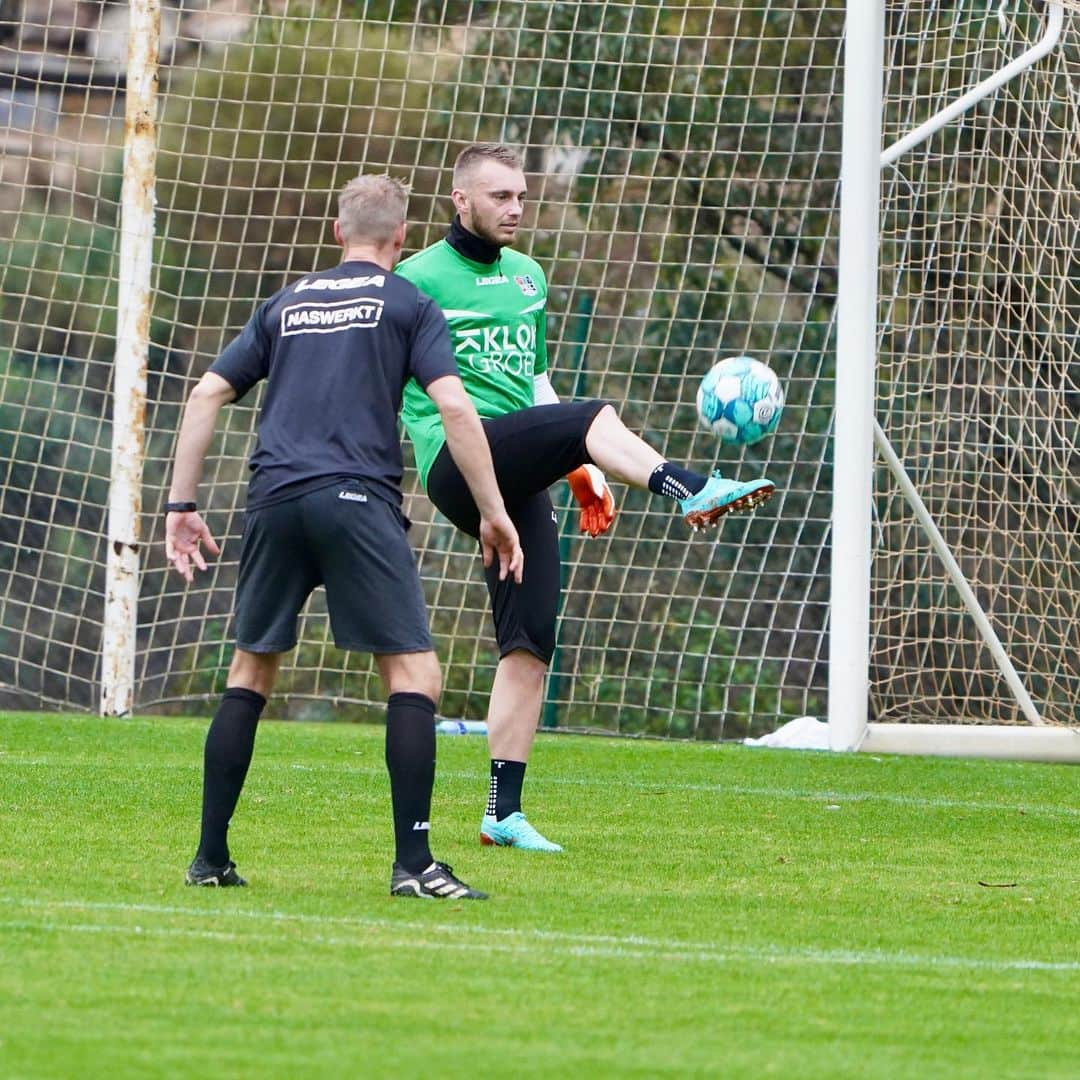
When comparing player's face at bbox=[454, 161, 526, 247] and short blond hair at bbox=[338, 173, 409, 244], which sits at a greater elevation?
player's face at bbox=[454, 161, 526, 247]

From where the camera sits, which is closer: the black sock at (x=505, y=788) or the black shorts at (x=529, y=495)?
the black shorts at (x=529, y=495)

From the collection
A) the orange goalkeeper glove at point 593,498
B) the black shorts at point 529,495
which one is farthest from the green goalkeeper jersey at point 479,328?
the orange goalkeeper glove at point 593,498

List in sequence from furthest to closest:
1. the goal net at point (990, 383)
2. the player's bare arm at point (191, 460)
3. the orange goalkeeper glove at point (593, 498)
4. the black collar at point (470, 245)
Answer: the goal net at point (990, 383)
the orange goalkeeper glove at point (593, 498)
the black collar at point (470, 245)
the player's bare arm at point (191, 460)

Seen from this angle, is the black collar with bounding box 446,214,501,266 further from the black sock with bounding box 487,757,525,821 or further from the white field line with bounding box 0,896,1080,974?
the white field line with bounding box 0,896,1080,974

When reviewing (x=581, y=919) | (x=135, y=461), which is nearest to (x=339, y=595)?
Result: (x=581, y=919)

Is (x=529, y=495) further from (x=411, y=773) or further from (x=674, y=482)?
(x=411, y=773)

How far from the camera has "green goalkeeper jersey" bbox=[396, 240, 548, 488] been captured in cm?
667

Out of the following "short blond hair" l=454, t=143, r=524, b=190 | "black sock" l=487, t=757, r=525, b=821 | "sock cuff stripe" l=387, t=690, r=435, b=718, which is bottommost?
"black sock" l=487, t=757, r=525, b=821

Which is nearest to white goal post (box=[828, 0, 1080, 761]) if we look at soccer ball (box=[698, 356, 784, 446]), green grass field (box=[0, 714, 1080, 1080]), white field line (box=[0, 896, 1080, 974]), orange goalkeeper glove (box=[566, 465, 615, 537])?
green grass field (box=[0, 714, 1080, 1080])

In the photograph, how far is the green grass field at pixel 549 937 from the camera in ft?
12.1

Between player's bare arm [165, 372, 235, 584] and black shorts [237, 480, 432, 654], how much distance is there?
0.16 metres

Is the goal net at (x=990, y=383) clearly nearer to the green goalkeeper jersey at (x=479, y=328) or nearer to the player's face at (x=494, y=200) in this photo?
the green goalkeeper jersey at (x=479, y=328)

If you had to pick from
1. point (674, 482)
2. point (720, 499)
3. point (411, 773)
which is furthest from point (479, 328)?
point (411, 773)

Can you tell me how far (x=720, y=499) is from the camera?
238 inches
